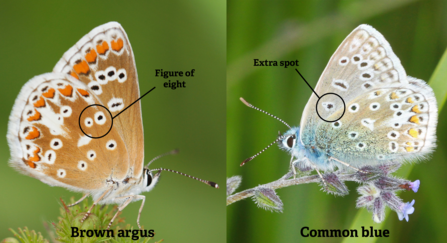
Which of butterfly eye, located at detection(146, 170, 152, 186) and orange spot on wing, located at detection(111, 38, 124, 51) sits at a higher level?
orange spot on wing, located at detection(111, 38, 124, 51)

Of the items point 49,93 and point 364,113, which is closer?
point 49,93

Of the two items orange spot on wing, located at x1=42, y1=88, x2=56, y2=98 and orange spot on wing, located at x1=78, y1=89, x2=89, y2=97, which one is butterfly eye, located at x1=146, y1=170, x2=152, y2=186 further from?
orange spot on wing, located at x1=42, y1=88, x2=56, y2=98

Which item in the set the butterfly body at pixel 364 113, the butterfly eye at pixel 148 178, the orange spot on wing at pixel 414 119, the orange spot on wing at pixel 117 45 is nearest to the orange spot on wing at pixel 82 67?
the orange spot on wing at pixel 117 45

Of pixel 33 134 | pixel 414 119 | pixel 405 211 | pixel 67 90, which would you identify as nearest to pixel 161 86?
pixel 67 90

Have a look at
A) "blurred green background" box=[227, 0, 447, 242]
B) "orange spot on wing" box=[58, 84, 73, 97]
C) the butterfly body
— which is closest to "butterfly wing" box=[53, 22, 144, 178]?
"orange spot on wing" box=[58, 84, 73, 97]

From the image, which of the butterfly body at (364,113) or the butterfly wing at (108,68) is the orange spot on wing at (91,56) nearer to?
the butterfly wing at (108,68)

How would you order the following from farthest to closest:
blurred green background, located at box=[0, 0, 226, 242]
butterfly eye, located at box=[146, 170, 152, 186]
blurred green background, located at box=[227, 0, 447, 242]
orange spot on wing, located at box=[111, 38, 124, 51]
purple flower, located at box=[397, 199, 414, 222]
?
blurred green background, located at box=[0, 0, 226, 242]
blurred green background, located at box=[227, 0, 447, 242]
butterfly eye, located at box=[146, 170, 152, 186]
orange spot on wing, located at box=[111, 38, 124, 51]
purple flower, located at box=[397, 199, 414, 222]

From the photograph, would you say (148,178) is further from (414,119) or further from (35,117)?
(414,119)

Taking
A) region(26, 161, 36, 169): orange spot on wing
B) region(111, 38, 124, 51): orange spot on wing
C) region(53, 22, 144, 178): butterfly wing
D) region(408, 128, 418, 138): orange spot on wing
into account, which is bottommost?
region(26, 161, 36, 169): orange spot on wing
